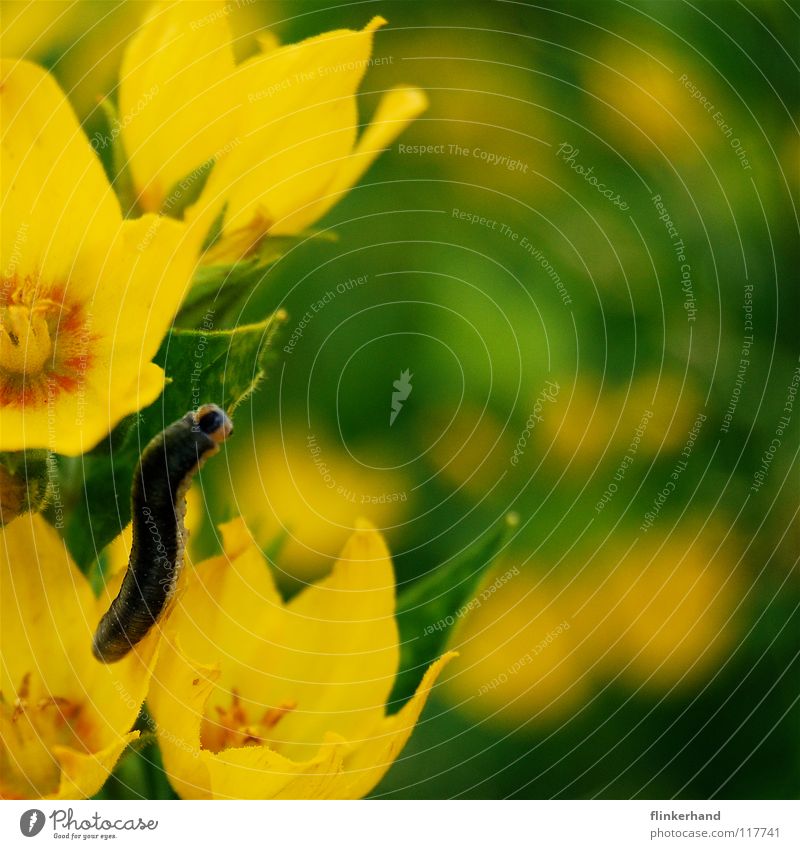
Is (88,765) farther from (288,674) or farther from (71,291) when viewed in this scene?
(71,291)

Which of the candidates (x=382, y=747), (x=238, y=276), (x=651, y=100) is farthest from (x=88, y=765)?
(x=651, y=100)

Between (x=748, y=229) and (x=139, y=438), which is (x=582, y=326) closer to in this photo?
(x=748, y=229)

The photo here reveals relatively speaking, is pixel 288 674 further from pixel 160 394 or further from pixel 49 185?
pixel 49 185

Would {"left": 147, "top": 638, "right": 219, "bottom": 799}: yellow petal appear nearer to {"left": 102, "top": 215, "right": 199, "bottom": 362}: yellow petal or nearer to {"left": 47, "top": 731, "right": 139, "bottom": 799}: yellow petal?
{"left": 47, "top": 731, "right": 139, "bottom": 799}: yellow petal

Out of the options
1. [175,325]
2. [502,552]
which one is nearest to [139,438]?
[175,325]

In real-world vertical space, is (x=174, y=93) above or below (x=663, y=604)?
above

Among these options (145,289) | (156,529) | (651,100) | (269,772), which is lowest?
(269,772)
